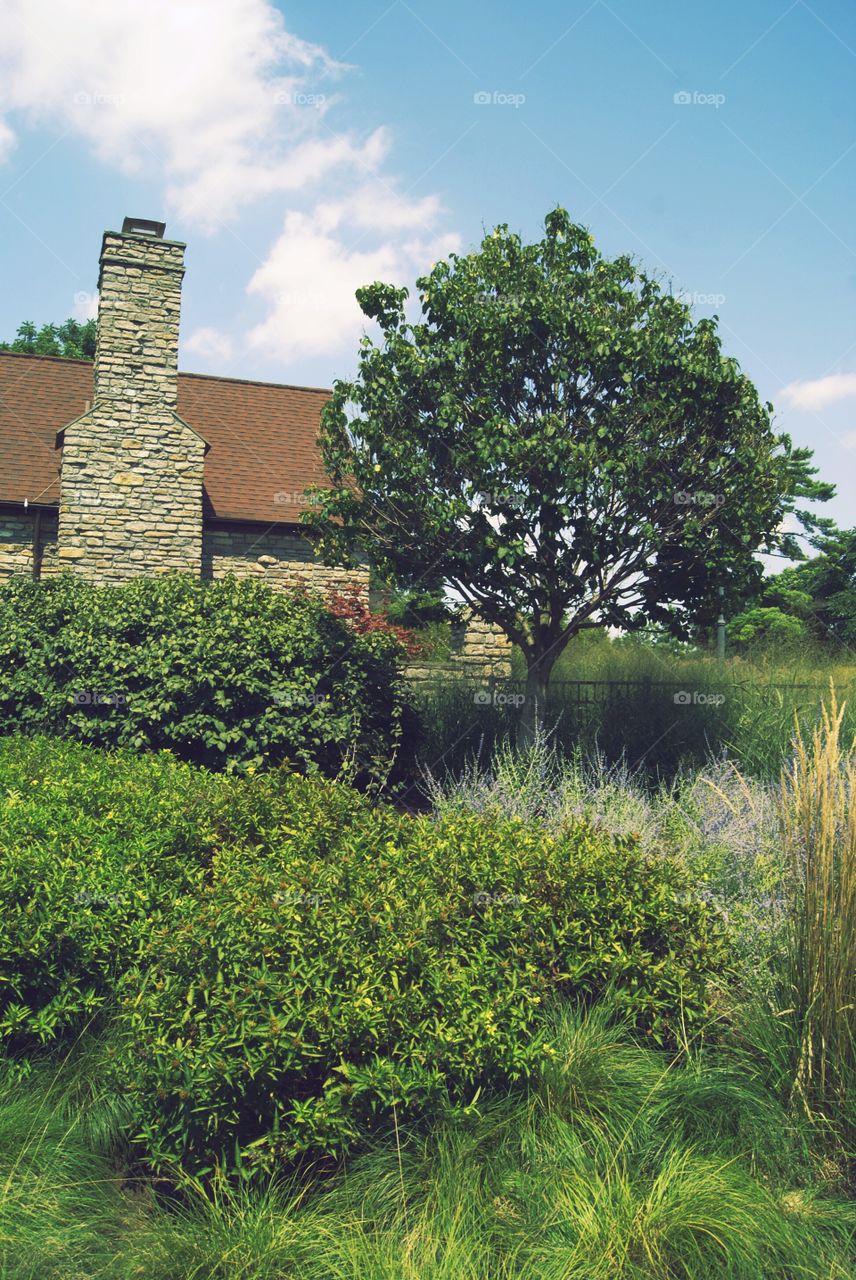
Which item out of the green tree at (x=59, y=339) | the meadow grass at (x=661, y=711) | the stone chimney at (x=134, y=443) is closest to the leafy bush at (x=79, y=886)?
the meadow grass at (x=661, y=711)

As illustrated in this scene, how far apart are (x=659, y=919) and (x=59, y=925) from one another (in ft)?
9.40

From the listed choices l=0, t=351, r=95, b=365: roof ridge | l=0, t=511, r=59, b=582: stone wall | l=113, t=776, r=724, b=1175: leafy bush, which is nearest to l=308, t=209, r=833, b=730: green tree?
l=113, t=776, r=724, b=1175: leafy bush

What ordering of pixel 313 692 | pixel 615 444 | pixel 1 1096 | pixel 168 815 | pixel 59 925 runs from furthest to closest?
pixel 313 692
pixel 615 444
pixel 168 815
pixel 59 925
pixel 1 1096

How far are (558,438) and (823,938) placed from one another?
674cm

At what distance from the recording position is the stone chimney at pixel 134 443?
14.4 meters

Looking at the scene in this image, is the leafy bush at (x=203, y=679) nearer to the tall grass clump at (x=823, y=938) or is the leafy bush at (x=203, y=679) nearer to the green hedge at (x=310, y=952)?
the green hedge at (x=310, y=952)

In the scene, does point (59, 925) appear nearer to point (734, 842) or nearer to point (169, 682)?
point (734, 842)

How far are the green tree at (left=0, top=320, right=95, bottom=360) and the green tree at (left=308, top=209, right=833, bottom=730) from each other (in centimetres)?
2267

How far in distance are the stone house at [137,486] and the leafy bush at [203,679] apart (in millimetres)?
2929

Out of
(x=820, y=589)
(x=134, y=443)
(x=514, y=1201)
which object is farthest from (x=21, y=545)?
(x=820, y=589)

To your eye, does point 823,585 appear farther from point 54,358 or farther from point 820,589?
point 54,358

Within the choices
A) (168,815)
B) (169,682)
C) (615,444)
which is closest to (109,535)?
(169,682)

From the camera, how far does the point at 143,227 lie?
15.1 meters

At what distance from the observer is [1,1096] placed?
13.4 ft
